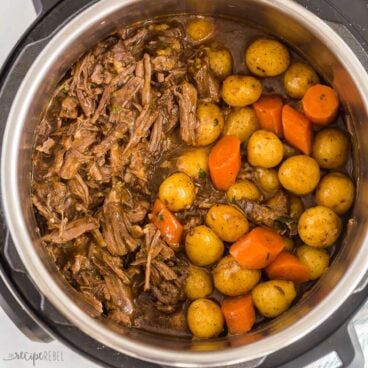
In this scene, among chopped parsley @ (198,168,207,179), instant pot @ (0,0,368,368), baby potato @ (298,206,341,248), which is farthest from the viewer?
chopped parsley @ (198,168,207,179)

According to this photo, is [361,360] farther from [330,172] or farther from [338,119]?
[338,119]

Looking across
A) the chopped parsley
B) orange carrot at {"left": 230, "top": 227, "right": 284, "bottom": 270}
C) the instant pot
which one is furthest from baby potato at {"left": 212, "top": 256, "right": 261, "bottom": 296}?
the chopped parsley

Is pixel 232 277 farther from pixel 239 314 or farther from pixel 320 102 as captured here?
pixel 320 102

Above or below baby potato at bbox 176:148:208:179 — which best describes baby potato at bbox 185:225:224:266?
below

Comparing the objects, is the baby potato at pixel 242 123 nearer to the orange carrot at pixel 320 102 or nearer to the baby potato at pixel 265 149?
the baby potato at pixel 265 149

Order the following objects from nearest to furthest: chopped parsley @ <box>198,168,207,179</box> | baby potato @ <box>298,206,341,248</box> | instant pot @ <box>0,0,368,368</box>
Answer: instant pot @ <box>0,0,368,368</box> < baby potato @ <box>298,206,341,248</box> < chopped parsley @ <box>198,168,207,179</box>

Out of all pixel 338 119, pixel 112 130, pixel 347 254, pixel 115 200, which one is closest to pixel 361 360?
pixel 347 254

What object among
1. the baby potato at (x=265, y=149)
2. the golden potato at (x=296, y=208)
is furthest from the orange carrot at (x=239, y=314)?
the baby potato at (x=265, y=149)

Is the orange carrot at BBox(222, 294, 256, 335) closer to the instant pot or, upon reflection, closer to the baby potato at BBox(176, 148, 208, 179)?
the instant pot
